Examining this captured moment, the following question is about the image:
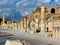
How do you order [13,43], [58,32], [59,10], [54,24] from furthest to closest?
[59,10], [54,24], [58,32], [13,43]

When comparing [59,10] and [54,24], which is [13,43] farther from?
[59,10]

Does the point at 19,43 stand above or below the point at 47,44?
above

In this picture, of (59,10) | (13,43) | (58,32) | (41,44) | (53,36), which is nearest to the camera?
(13,43)

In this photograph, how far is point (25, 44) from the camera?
12.9m

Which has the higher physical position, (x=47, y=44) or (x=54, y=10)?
(x=54, y=10)

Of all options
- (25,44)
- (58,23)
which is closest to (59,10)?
(58,23)

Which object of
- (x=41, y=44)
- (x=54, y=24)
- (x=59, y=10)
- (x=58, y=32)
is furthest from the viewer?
(x=59, y=10)

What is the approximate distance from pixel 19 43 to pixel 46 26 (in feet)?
90.3

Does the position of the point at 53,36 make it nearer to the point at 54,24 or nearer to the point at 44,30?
the point at 44,30

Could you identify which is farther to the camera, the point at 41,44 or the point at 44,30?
the point at 44,30

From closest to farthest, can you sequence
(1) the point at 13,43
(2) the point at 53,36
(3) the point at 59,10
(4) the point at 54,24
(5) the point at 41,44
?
(1) the point at 13,43 → (5) the point at 41,44 → (2) the point at 53,36 → (4) the point at 54,24 → (3) the point at 59,10

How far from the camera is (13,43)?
12281 millimetres

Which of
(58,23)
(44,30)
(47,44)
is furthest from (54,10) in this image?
(47,44)

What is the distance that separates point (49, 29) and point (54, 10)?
117ft
